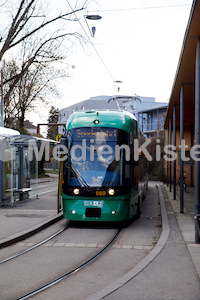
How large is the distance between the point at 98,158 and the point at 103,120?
3.72 ft

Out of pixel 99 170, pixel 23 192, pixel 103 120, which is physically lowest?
pixel 23 192

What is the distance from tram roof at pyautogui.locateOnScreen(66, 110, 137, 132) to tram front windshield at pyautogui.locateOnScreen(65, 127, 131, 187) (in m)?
0.14

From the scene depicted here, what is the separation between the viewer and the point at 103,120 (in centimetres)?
1353

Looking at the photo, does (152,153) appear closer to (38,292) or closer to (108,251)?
(108,251)

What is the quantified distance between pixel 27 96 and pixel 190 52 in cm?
2799

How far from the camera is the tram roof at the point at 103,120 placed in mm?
13422

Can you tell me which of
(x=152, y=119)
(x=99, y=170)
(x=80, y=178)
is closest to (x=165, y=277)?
(x=99, y=170)

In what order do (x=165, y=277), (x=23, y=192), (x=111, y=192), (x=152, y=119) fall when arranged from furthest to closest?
1. (x=152, y=119)
2. (x=23, y=192)
3. (x=111, y=192)
4. (x=165, y=277)

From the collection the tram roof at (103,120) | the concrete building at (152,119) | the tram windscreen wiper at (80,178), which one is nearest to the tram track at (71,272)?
the tram windscreen wiper at (80,178)

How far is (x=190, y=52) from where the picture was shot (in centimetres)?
1218

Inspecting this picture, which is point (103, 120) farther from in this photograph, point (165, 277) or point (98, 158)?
point (165, 277)

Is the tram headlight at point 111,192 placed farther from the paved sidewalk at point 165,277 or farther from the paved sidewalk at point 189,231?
the paved sidewalk at point 165,277

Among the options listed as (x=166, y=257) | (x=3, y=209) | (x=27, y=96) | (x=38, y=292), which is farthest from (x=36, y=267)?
(x=27, y=96)

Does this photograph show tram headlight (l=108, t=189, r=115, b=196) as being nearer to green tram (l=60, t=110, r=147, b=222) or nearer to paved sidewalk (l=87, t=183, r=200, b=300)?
green tram (l=60, t=110, r=147, b=222)
